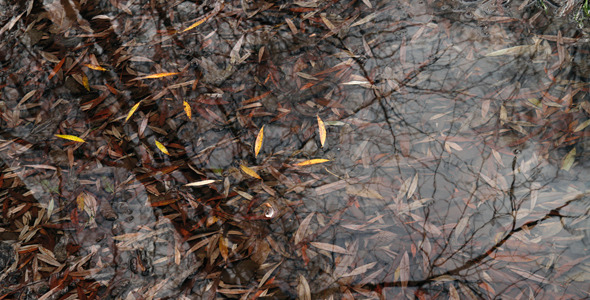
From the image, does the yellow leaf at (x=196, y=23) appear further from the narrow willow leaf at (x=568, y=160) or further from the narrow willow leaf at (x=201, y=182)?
the narrow willow leaf at (x=568, y=160)

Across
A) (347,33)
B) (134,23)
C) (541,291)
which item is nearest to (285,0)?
(347,33)

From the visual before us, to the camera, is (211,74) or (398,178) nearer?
(398,178)

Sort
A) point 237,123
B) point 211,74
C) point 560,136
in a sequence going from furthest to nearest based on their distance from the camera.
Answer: point 211,74
point 237,123
point 560,136

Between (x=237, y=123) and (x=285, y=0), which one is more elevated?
(x=285, y=0)

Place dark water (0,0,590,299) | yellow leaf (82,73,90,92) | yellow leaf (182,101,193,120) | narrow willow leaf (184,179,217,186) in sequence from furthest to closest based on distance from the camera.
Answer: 1. yellow leaf (82,73,90,92)
2. yellow leaf (182,101,193,120)
3. narrow willow leaf (184,179,217,186)
4. dark water (0,0,590,299)

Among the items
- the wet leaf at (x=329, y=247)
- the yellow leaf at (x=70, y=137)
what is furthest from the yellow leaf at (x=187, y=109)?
the wet leaf at (x=329, y=247)

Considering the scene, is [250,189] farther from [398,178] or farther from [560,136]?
[560,136]

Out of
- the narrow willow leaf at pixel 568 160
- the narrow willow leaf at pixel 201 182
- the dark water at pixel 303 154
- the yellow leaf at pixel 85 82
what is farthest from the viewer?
the yellow leaf at pixel 85 82

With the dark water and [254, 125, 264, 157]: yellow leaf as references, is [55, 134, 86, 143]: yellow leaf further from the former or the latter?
[254, 125, 264, 157]: yellow leaf

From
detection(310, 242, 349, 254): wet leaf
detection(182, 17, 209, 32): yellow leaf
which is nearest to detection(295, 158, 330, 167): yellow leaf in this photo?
detection(310, 242, 349, 254): wet leaf
